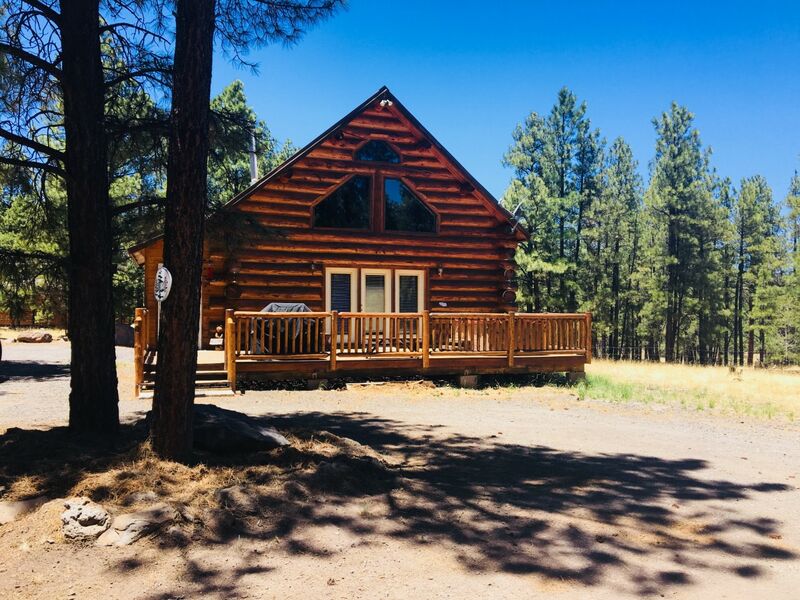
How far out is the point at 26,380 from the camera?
46.5 ft

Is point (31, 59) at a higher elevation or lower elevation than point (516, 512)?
higher

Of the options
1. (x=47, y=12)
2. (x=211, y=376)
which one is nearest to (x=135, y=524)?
(x=47, y=12)

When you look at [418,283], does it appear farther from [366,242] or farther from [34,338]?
[34,338]

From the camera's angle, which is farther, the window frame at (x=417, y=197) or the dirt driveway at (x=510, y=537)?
the window frame at (x=417, y=197)

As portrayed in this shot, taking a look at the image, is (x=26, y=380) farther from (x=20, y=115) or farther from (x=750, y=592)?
(x=750, y=592)

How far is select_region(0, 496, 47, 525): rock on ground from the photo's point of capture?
4.49 meters

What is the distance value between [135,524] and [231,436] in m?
2.04

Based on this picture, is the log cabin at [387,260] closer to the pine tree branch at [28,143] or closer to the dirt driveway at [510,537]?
the dirt driveway at [510,537]

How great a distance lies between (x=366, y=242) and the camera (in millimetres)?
16016

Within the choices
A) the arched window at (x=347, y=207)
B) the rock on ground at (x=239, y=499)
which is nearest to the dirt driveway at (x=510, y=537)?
the rock on ground at (x=239, y=499)

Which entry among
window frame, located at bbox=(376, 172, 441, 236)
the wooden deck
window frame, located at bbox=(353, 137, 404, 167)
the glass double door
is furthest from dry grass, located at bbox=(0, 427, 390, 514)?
window frame, located at bbox=(353, 137, 404, 167)

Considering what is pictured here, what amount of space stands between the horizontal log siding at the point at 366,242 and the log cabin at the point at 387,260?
3cm

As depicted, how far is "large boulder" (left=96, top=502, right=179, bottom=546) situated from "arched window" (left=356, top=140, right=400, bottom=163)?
13.0 m

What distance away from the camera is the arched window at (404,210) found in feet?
53.8
